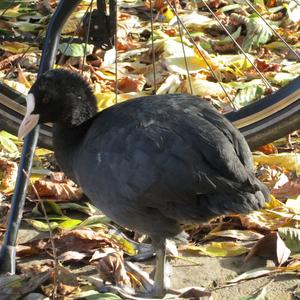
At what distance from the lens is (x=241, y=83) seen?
4.78 metres

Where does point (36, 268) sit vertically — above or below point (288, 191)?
above

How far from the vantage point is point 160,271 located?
118 inches

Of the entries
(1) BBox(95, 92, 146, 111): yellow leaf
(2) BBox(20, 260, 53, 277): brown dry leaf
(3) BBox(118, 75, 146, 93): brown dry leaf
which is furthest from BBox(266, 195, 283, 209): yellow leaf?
(3) BBox(118, 75, 146, 93): brown dry leaf

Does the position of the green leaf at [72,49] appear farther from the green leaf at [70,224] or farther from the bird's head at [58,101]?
the bird's head at [58,101]

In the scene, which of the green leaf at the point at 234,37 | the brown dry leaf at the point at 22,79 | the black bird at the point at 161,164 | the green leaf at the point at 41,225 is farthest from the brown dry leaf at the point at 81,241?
the green leaf at the point at 234,37

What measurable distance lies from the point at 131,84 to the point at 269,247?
1.72 m

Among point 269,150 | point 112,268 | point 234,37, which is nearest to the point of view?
point 112,268

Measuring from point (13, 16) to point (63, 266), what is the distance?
9.29 ft

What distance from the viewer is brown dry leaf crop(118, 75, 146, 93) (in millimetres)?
4684

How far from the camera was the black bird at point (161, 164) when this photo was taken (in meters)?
2.72

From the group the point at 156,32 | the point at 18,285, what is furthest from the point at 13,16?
the point at 18,285

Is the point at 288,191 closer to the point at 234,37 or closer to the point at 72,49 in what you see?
the point at 72,49

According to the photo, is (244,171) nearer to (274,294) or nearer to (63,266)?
(274,294)

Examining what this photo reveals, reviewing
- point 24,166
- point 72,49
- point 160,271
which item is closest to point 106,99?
A: point 72,49
